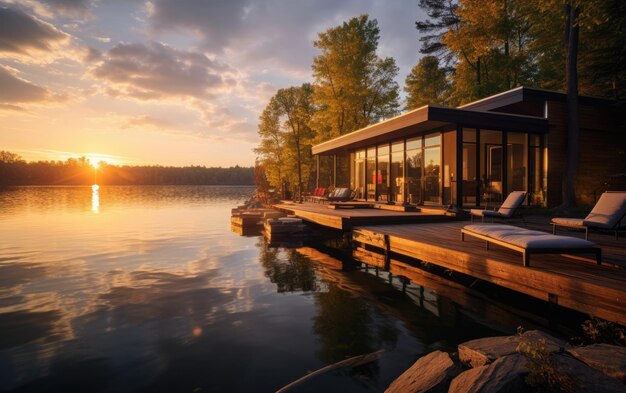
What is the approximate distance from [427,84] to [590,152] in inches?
726

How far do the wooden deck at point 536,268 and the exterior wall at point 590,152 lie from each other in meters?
7.30

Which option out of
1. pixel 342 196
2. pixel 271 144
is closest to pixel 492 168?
pixel 342 196

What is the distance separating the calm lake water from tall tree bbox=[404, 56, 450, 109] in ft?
82.9

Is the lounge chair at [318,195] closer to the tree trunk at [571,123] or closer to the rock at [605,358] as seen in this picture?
the tree trunk at [571,123]

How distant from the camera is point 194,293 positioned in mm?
6859

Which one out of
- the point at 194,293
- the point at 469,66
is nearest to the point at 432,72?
the point at 469,66

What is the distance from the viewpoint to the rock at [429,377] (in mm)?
2861

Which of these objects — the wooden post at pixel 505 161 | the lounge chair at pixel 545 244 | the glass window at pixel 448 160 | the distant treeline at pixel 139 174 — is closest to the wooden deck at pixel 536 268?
the lounge chair at pixel 545 244

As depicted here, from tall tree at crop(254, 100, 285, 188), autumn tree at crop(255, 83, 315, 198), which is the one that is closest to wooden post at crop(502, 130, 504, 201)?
autumn tree at crop(255, 83, 315, 198)

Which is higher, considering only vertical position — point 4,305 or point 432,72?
point 432,72

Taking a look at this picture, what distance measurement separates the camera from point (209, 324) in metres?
5.23

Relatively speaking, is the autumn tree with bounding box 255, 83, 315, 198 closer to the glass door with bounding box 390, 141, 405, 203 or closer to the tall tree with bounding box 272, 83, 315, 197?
the tall tree with bounding box 272, 83, 315, 197

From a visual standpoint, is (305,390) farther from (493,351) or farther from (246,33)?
(246,33)

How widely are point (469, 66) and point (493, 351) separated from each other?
26326 mm
